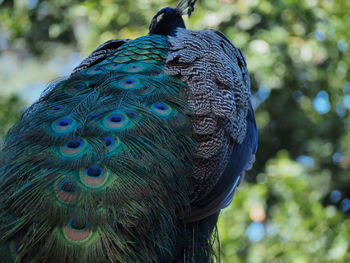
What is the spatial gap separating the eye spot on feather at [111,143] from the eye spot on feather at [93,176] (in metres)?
0.09

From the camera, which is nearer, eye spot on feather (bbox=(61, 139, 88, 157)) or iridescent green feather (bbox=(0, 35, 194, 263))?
iridescent green feather (bbox=(0, 35, 194, 263))

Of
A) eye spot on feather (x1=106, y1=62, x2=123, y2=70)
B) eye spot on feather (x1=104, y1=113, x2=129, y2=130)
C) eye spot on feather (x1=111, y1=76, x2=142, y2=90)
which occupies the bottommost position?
eye spot on feather (x1=106, y1=62, x2=123, y2=70)

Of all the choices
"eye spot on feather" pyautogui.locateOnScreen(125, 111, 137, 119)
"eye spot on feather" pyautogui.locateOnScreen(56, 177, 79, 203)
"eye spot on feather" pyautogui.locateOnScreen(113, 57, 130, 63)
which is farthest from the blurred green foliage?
"eye spot on feather" pyautogui.locateOnScreen(56, 177, 79, 203)

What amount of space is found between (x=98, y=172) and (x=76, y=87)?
58 centimetres

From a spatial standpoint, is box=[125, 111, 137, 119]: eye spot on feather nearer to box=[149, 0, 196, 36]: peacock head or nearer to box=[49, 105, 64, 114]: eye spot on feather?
box=[49, 105, 64, 114]: eye spot on feather

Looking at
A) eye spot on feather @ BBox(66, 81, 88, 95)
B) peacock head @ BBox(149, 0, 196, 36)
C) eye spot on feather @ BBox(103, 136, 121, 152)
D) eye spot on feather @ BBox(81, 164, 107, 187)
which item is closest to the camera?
eye spot on feather @ BBox(81, 164, 107, 187)

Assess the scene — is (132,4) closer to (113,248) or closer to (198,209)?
(198,209)

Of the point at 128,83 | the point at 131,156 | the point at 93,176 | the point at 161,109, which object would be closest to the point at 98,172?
the point at 93,176

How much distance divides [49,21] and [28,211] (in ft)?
14.6

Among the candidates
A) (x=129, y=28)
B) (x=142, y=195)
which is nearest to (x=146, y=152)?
(x=142, y=195)

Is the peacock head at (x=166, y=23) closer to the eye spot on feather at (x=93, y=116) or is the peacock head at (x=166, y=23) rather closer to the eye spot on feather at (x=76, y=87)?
the eye spot on feather at (x=76, y=87)

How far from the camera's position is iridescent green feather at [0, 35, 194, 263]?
1.80 metres

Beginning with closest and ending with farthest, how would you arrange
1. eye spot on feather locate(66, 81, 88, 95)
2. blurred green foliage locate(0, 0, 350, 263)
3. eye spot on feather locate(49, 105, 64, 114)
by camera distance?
eye spot on feather locate(49, 105, 64, 114), eye spot on feather locate(66, 81, 88, 95), blurred green foliage locate(0, 0, 350, 263)

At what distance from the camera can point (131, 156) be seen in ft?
6.59
